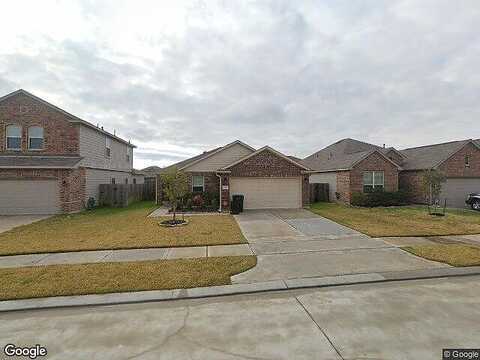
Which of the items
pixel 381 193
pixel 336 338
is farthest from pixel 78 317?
pixel 381 193

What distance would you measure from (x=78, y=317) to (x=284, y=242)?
6.53m

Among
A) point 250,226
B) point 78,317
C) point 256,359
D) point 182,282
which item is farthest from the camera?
point 250,226

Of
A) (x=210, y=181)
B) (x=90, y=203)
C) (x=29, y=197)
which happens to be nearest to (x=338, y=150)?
(x=210, y=181)

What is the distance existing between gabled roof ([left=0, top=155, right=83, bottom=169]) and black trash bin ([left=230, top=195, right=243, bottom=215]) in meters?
9.90

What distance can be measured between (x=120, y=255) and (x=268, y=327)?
5509 millimetres

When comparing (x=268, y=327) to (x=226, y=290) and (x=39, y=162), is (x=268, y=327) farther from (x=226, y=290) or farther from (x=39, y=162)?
(x=39, y=162)

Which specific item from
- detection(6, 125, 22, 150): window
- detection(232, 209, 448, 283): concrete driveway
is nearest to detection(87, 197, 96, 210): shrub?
detection(6, 125, 22, 150): window

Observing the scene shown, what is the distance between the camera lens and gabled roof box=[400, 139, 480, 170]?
2102 cm

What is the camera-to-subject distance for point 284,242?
9.38m

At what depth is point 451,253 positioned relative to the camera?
7.76 metres

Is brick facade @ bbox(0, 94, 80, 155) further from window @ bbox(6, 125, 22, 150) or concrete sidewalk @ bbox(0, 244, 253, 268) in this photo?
concrete sidewalk @ bbox(0, 244, 253, 268)

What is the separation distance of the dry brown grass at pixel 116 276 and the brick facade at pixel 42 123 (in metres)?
12.7

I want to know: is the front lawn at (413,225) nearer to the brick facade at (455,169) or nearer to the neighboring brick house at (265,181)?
the neighboring brick house at (265,181)

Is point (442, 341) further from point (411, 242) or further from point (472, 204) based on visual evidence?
point (472, 204)
